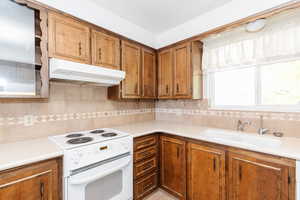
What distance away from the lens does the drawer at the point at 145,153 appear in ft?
5.50

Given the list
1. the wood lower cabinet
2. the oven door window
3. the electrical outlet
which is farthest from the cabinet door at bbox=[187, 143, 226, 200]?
the electrical outlet

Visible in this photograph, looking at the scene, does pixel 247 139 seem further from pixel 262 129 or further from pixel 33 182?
pixel 33 182

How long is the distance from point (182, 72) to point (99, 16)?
137 centimetres

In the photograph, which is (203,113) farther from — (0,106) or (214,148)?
(0,106)

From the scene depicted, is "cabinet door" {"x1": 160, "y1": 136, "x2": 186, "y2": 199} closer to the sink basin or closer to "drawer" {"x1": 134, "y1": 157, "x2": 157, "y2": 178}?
"drawer" {"x1": 134, "y1": 157, "x2": 157, "y2": 178}

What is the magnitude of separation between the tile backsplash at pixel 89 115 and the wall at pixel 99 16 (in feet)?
2.73

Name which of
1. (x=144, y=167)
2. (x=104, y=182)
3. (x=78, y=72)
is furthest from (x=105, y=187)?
(x=78, y=72)

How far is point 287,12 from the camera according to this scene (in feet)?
4.53

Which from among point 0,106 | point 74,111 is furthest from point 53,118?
point 0,106

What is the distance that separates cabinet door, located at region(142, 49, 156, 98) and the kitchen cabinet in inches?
28.9

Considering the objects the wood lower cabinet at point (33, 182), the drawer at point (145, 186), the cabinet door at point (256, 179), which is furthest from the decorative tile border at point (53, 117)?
the cabinet door at point (256, 179)

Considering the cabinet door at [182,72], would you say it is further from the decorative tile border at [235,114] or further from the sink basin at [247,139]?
the sink basin at [247,139]

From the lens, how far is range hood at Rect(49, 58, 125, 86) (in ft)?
4.13

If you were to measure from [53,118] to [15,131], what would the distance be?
327mm
